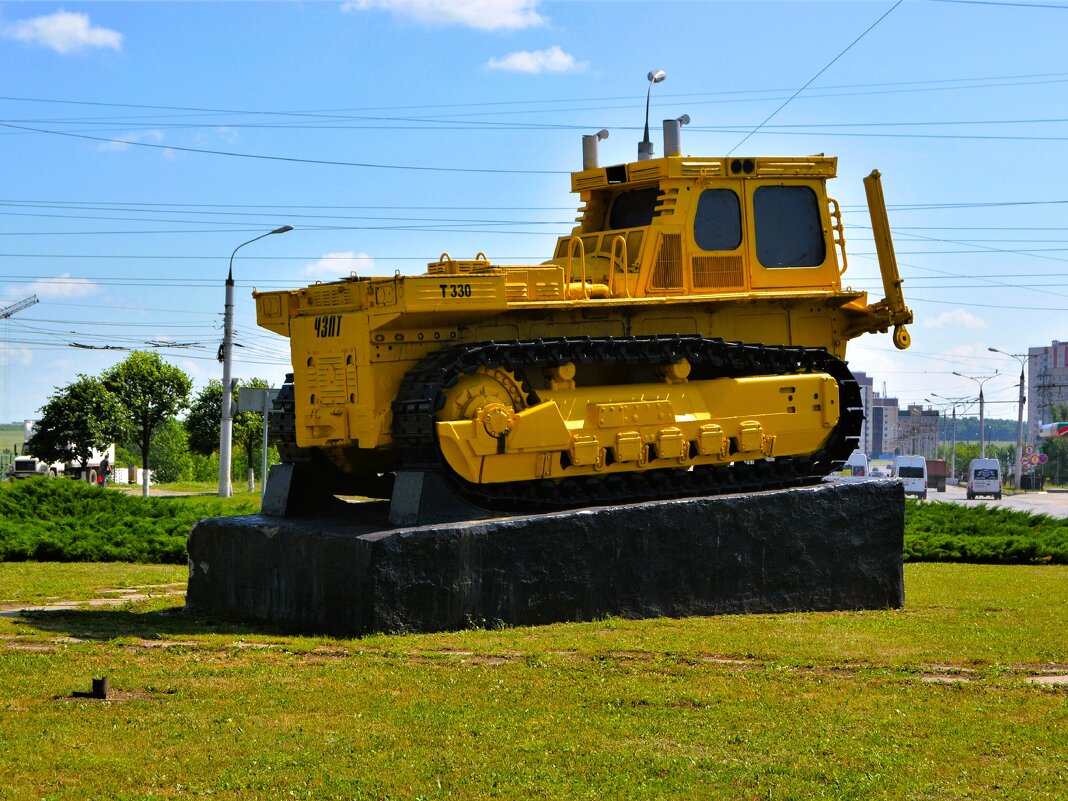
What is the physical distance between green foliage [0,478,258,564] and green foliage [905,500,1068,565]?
1136 cm

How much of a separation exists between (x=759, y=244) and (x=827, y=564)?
3807 millimetres

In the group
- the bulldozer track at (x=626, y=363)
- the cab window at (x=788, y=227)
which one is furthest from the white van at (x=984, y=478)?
the cab window at (x=788, y=227)

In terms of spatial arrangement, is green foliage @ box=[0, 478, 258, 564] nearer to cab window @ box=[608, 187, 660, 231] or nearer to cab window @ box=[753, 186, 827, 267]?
cab window @ box=[608, 187, 660, 231]

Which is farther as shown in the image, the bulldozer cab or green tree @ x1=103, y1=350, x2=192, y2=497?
green tree @ x1=103, y1=350, x2=192, y2=497

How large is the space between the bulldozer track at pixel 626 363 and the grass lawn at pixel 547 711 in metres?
1.60

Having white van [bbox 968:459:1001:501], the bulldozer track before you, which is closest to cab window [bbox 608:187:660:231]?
the bulldozer track

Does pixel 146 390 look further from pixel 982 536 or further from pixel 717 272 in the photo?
pixel 717 272

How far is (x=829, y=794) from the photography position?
8.23 m

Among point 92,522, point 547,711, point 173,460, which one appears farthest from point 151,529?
point 173,460

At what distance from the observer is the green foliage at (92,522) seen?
71.2 ft

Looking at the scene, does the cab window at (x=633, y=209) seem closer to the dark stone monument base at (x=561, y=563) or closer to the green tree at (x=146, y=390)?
the dark stone monument base at (x=561, y=563)

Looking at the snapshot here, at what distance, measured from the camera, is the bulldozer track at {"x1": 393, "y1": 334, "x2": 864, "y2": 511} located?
46.7 feet

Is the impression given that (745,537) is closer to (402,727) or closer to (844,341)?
(844,341)

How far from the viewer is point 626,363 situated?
1567 centimetres
